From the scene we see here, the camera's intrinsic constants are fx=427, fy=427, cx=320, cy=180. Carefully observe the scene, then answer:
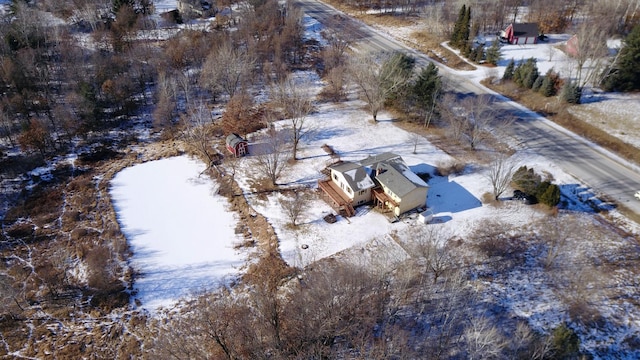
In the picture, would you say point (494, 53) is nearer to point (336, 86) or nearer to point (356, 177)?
point (336, 86)

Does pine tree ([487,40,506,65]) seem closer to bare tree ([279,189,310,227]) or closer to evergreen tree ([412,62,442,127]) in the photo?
evergreen tree ([412,62,442,127])

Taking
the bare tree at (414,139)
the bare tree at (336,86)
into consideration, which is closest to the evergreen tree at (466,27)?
the bare tree at (336,86)

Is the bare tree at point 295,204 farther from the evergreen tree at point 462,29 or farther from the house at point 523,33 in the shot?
the house at point 523,33

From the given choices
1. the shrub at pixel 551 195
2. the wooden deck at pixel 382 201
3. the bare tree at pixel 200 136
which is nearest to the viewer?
the shrub at pixel 551 195

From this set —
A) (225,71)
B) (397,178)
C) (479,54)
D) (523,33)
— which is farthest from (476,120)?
(523,33)

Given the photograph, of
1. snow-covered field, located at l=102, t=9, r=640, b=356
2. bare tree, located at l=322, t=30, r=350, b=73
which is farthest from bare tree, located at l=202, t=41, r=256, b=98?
bare tree, located at l=322, t=30, r=350, b=73

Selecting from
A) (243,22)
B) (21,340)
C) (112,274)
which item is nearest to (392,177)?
(112,274)

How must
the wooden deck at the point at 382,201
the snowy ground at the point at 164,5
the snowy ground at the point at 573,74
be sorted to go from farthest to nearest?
the snowy ground at the point at 164,5 < the snowy ground at the point at 573,74 < the wooden deck at the point at 382,201
